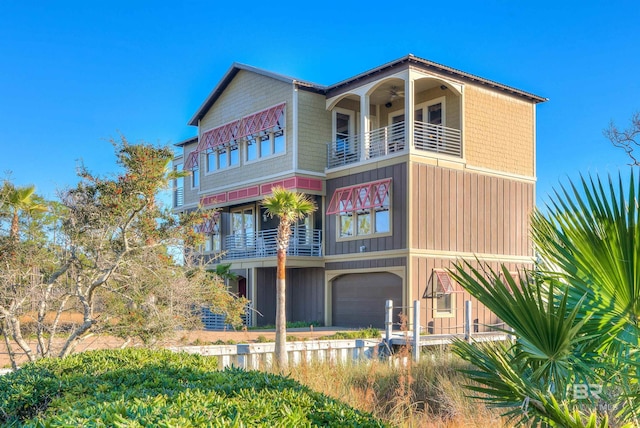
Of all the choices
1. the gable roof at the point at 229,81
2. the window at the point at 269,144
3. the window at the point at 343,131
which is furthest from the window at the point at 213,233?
the window at the point at 343,131

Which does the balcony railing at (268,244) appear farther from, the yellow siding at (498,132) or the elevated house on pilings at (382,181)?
the yellow siding at (498,132)

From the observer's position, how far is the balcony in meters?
24.5

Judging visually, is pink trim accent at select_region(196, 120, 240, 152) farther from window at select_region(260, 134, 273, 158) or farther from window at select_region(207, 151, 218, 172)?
window at select_region(260, 134, 273, 158)

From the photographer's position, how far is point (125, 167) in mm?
10883

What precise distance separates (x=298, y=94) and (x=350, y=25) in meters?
4.48

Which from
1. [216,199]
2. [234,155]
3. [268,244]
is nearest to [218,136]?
[234,155]

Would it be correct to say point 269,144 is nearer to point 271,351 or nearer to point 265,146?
point 265,146

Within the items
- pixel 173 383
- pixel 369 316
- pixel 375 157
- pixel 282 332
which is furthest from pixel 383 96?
pixel 173 383

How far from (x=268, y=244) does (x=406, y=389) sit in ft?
59.6

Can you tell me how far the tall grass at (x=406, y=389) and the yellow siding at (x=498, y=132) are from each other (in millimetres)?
14462

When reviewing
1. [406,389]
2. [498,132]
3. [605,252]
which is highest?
[498,132]

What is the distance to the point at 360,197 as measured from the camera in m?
24.9

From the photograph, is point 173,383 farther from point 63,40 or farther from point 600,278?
point 63,40

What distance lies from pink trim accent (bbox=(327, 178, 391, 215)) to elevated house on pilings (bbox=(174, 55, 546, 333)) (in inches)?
2.3
